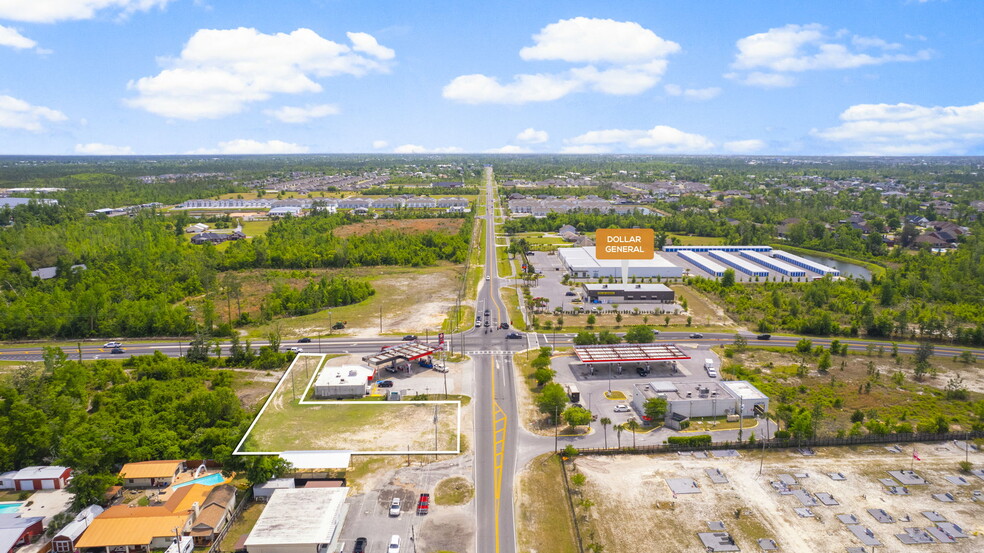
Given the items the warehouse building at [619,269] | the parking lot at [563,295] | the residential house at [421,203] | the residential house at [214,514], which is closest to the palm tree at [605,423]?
the residential house at [214,514]

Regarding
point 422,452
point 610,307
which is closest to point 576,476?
point 422,452

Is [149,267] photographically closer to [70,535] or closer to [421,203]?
[70,535]

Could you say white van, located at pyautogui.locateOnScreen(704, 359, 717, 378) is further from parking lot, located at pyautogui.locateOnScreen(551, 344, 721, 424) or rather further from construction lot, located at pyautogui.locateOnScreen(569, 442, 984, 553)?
construction lot, located at pyautogui.locateOnScreen(569, 442, 984, 553)

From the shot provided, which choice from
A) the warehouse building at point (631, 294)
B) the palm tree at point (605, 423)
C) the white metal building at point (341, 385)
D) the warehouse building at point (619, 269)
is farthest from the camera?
the warehouse building at point (619, 269)

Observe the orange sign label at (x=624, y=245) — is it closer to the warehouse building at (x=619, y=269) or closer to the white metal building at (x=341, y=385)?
the warehouse building at (x=619, y=269)

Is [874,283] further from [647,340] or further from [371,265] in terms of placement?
[371,265]

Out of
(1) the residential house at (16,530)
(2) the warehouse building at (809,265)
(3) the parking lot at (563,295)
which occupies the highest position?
(2) the warehouse building at (809,265)

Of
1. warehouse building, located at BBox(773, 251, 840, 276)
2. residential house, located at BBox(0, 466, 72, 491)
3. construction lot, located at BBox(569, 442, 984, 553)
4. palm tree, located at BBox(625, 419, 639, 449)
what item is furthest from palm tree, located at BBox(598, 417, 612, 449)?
warehouse building, located at BBox(773, 251, 840, 276)

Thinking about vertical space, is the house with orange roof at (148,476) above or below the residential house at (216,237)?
below

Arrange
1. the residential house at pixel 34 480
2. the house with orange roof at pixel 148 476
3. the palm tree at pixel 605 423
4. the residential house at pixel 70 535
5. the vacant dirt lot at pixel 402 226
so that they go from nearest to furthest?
1. the residential house at pixel 70 535
2. the residential house at pixel 34 480
3. the house with orange roof at pixel 148 476
4. the palm tree at pixel 605 423
5. the vacant dirt lot at pixel 402 226
